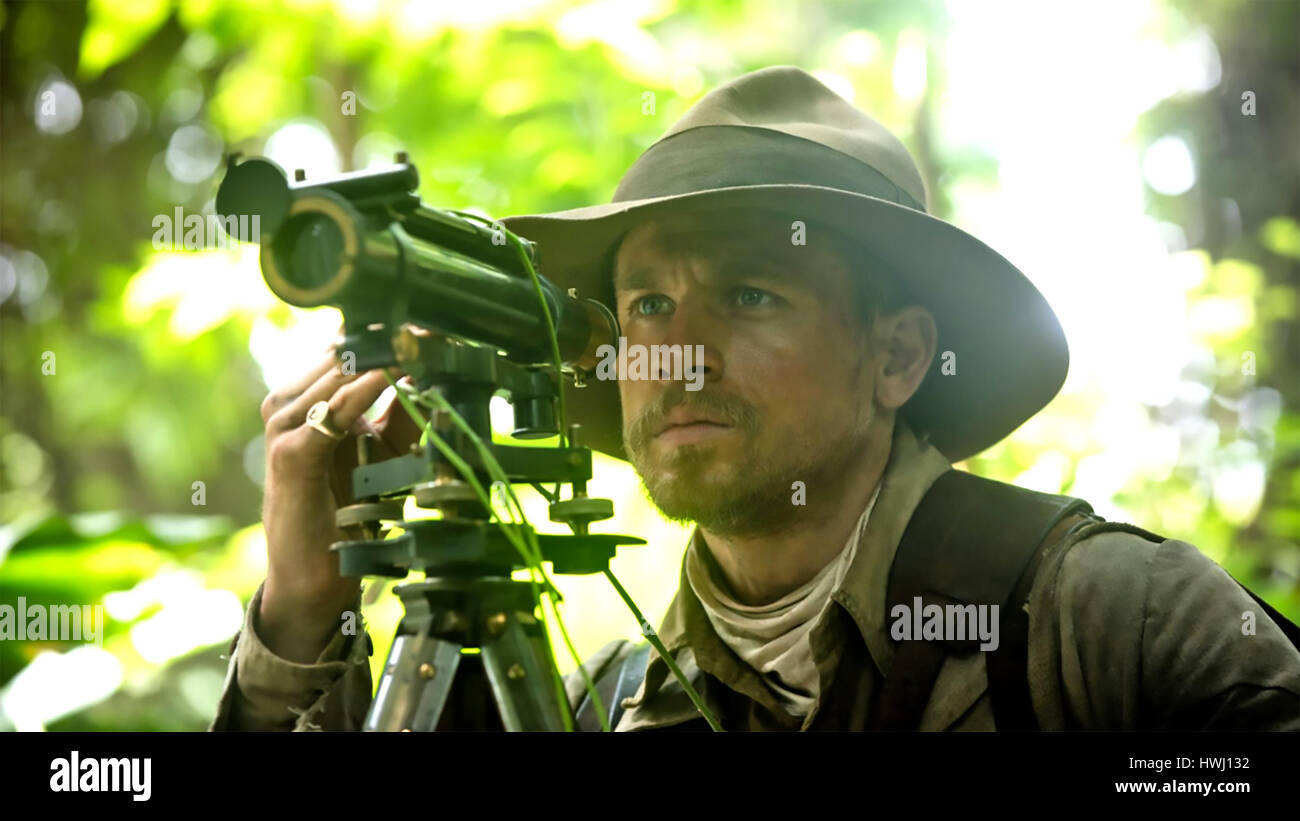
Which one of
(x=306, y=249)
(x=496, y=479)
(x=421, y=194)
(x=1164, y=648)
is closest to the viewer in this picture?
(x=306, y=249)

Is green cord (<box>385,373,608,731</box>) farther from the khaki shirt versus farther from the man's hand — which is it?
the khaki shirt

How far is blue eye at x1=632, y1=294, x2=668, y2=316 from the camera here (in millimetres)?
1791

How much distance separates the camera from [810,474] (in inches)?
Answer: 69.0

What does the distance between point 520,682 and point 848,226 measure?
1004 mm

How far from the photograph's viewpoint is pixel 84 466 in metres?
5.52

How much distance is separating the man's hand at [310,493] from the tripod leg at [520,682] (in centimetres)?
46

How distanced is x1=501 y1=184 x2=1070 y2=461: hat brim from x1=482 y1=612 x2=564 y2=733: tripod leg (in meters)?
0.79

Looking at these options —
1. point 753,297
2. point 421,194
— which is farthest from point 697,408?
point 421,194

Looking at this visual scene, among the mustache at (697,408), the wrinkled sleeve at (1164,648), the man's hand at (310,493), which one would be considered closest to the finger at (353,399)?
the man's hand at (310,493)

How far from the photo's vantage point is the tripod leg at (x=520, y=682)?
106cm

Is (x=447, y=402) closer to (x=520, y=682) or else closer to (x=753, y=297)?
(x=520, y=682)
